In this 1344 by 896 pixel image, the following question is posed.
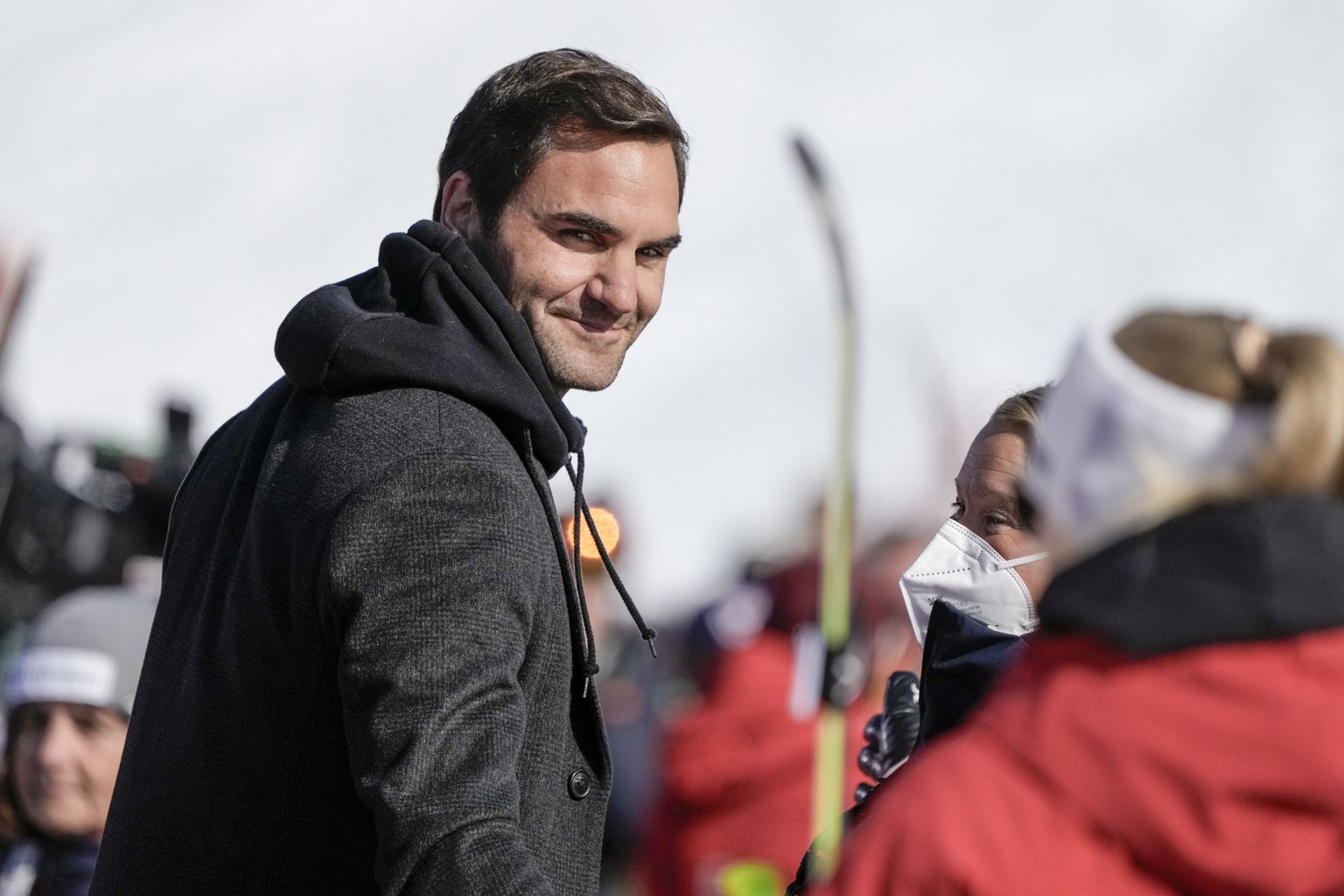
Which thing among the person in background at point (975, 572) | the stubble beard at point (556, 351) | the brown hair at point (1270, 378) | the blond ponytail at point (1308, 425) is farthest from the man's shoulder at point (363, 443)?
the blond ponytail at point (1308, 425)

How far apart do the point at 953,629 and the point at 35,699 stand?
2771 millimetres

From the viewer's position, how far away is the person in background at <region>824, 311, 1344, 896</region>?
1.41 m

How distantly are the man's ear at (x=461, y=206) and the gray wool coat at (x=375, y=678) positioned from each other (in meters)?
0.28

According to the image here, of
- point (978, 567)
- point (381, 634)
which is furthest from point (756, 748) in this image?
point (381, 634)

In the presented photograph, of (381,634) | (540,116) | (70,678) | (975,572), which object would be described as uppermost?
(540,116)

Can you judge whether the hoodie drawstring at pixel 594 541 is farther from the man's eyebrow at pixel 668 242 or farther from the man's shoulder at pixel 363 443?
the man's eyebrow at pixel 668 242

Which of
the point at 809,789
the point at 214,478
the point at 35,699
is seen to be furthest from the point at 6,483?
the point at 214,478

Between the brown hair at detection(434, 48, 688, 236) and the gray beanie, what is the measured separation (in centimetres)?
195

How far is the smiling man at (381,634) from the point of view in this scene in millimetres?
1981

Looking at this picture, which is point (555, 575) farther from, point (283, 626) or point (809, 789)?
point (809, 789)

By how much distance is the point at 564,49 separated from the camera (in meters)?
2.69

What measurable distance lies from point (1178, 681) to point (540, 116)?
1449 millimetres

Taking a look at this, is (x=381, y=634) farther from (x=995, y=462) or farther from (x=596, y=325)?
(x=995, y=462)

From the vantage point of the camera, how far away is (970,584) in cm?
248
